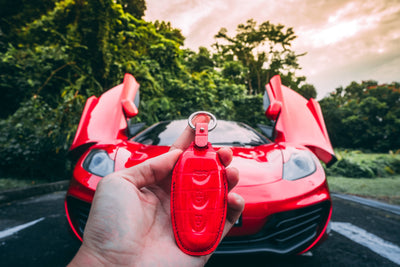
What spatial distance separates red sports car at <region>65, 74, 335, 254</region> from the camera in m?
1.23

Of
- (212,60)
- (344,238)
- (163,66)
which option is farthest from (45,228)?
(212,60)

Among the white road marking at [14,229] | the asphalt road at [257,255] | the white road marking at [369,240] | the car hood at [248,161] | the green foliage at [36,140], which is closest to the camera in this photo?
the car hood at [248,161]

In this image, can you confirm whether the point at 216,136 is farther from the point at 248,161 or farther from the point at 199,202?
the point at 199,202

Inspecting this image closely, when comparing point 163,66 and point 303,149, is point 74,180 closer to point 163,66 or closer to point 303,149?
point 303,149

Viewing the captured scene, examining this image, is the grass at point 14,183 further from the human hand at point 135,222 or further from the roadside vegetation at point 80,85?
the human hand at point 135,222

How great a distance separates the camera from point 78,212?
1348 millimetres

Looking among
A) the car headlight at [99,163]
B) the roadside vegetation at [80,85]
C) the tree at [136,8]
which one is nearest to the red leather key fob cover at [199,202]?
the car headlight at [99,163]

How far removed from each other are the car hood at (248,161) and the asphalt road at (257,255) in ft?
1.37

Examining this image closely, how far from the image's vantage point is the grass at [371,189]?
11.4 ft

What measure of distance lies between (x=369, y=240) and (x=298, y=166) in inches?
45.5

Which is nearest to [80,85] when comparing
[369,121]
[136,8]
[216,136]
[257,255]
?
[216,136]

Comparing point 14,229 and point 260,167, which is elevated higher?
point 260,167

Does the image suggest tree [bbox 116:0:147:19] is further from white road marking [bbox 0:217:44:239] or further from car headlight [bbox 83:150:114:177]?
car headlight [bbox 83:150:114:177]

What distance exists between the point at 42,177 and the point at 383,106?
1828 cm
